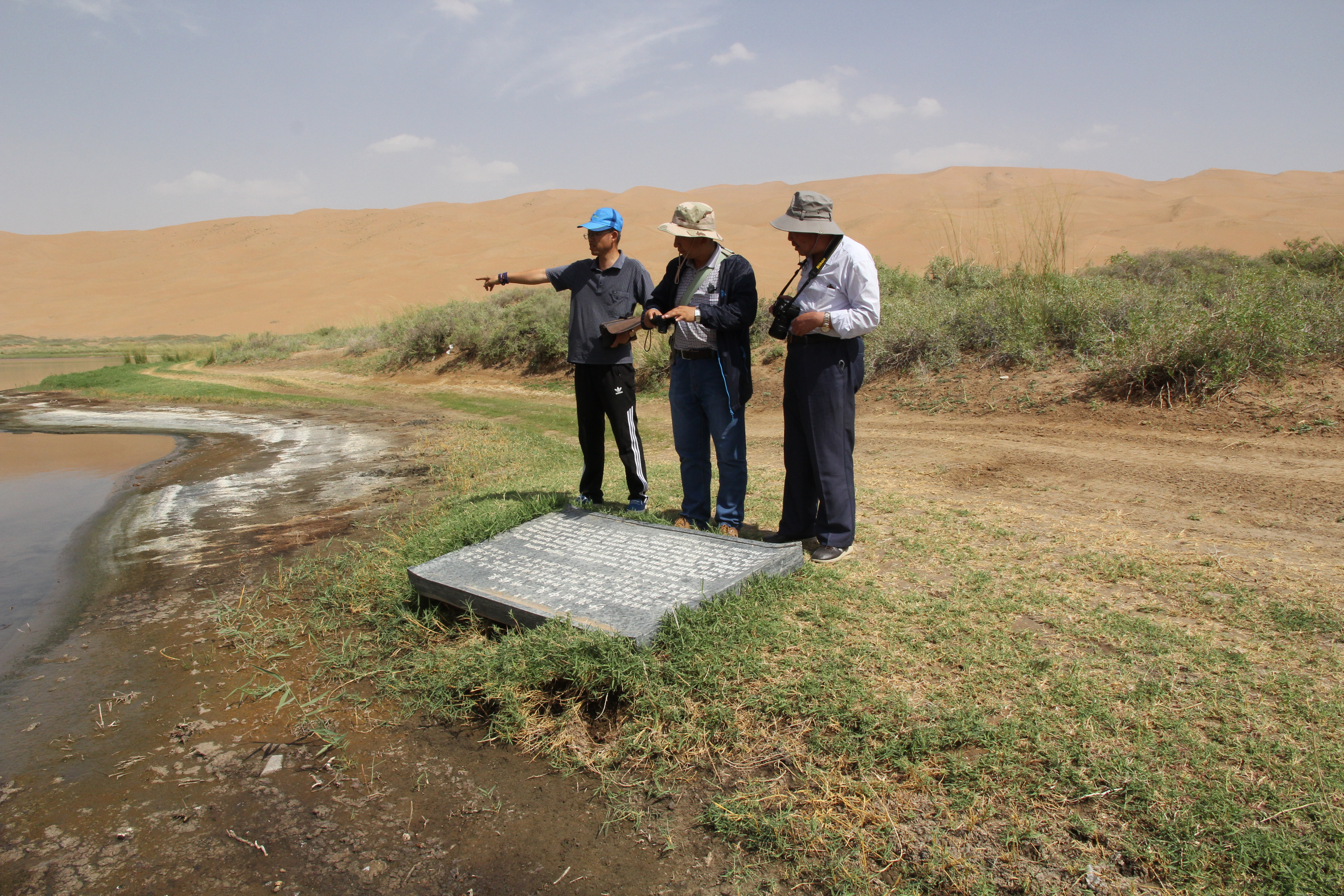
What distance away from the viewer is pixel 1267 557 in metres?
3.75

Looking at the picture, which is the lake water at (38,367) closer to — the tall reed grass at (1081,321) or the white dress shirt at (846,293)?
the tall reed grass at (1081,321)

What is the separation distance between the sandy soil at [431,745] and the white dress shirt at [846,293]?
119 cm

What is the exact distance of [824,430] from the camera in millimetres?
3910

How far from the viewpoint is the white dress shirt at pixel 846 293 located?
12.1 ft

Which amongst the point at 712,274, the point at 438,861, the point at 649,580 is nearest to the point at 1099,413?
the point at 712,274

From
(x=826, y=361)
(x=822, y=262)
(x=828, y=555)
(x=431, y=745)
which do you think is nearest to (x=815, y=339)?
(x=826, y=361)

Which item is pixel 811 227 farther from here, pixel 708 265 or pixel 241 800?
pixel 241 800

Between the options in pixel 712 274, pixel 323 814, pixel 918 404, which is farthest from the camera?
pixel 918 404

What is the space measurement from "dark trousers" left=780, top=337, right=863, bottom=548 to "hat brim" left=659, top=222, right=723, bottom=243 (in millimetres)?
720

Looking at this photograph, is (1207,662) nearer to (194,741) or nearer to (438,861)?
(438,861)

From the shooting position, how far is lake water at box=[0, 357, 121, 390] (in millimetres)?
20703

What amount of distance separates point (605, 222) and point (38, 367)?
93.8 feet

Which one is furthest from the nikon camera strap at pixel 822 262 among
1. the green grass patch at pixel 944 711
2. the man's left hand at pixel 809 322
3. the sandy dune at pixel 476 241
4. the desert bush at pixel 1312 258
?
the desert bush at pixel 1312 258

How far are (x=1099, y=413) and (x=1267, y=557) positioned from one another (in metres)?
4.00
